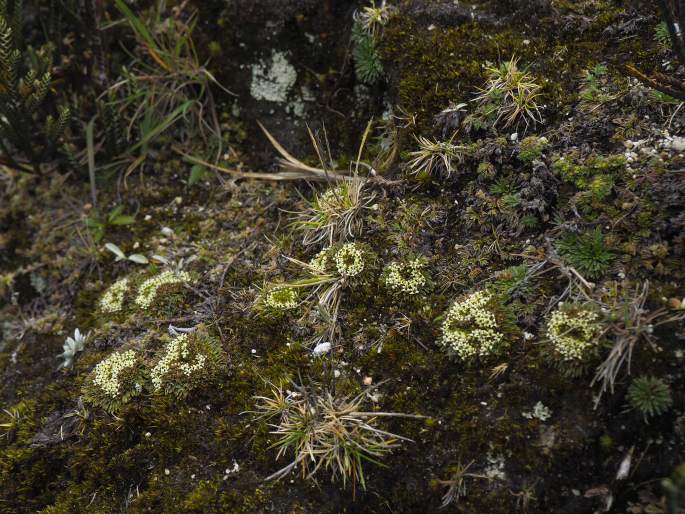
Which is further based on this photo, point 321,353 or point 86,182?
point 86,182

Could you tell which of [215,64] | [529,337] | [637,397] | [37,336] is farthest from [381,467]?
[215,64]

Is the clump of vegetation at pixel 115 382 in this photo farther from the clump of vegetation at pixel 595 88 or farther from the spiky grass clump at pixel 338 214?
the clump of vegetation at pixel 595 88

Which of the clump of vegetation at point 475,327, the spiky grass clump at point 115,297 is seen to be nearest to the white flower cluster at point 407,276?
the clump of vegetation at point 475,327

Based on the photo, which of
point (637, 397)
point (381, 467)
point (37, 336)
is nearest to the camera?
point (637, 397)

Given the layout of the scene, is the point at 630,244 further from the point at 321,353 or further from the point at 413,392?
the point at 321,353

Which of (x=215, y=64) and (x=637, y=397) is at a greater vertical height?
(x=215, y=64)
